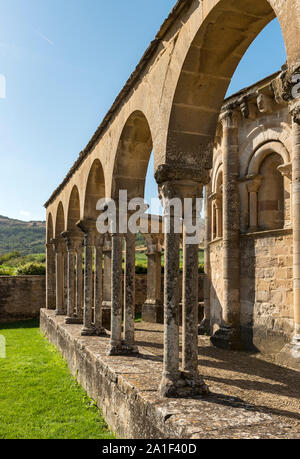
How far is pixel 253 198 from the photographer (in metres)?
8.99

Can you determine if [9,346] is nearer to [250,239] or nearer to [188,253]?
[250,239]

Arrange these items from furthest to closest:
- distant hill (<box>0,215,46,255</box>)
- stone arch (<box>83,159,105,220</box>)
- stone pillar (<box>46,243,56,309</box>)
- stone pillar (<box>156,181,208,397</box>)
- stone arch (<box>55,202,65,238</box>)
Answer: distant hill (<box>0,215,46,255</box>) → stone pillar (<box>46,243,56,309</box>) → stone arch (<box>55,202,65,238</box>) → stone arch (<box>83,159,105,220</box>) → stone pillar (<box>156,181,208,397</box>)

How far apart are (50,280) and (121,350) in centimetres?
1092

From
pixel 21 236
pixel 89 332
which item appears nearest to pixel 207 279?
pixel 89 332

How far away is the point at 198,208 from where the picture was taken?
480 centimetres

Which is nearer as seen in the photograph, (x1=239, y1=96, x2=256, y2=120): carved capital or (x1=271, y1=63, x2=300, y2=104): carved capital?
(x1=271, y1=63, x2=300, y2=104): carved capital

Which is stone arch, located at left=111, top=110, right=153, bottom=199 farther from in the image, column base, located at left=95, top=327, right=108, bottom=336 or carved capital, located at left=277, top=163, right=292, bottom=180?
column base, located at left=95, top=327, right=108, bottom=336

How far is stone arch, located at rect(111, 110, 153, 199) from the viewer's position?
7062 mm

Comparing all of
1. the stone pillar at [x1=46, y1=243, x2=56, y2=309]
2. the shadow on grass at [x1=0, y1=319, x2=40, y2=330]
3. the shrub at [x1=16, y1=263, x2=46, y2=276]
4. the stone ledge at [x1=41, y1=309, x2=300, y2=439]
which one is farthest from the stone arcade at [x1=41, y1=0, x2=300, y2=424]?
the shrub at [x1=16, y1=263, x2=46, y2=276]

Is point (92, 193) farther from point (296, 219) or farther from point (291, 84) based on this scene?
point (291, 84)

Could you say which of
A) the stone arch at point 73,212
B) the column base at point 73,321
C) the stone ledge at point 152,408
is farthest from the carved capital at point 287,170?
the column base at point 73,321

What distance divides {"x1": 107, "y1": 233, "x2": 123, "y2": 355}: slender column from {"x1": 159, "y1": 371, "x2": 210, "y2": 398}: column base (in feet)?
8.52

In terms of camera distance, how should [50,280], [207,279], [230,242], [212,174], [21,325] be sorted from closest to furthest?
[230,242]
[212,174]
[207,279]
[50,280]
[21,325]
